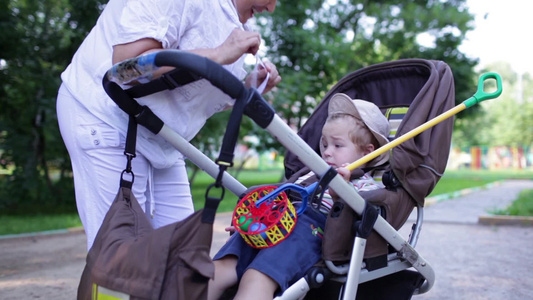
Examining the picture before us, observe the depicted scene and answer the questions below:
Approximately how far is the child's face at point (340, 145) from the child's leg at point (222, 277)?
77cm

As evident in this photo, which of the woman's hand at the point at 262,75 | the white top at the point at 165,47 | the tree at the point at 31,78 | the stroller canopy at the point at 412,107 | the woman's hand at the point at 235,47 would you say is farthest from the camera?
the tree at the point at 31,78

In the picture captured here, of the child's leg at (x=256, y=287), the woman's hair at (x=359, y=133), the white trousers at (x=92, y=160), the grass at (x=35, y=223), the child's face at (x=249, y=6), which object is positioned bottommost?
the grass at (x=35, y=223)

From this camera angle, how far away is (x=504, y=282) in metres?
4.08

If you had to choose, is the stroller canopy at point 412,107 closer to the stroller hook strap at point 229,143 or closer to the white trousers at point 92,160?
the stroller hook strap at point 229,143

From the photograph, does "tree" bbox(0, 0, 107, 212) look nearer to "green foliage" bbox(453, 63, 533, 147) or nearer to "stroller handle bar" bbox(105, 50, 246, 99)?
"stroller handle bar" bbox(105, 50, 246, 99)

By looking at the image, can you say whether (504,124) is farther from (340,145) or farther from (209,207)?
(209,207)

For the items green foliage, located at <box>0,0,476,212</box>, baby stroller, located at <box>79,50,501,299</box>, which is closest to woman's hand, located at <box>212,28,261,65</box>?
baby stroller, located at <box>79,50,501,299</box>

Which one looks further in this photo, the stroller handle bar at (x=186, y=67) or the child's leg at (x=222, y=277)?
the child's leg at (x=222, y=277)

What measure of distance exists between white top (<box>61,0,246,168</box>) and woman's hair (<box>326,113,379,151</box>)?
0.82 metres

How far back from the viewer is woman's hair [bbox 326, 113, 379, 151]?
2688mm

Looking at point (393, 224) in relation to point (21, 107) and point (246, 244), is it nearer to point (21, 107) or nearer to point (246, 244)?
point (246, 244)

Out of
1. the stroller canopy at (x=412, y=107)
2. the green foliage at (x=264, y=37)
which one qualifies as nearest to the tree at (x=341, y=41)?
the green foliage at (x=264, y=37)

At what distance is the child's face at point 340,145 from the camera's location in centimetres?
267

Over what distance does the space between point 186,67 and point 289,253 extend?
93 cm
